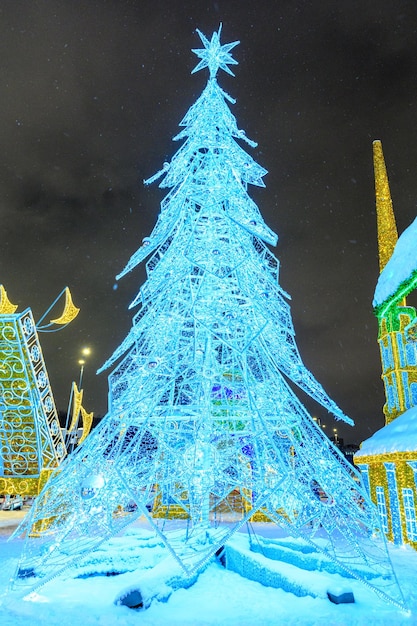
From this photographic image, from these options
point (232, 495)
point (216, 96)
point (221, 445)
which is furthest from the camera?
point (232, 495)

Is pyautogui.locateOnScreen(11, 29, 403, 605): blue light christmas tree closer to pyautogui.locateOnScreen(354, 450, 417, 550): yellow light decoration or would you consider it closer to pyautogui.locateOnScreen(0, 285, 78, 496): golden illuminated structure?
pyautogui.locateOnScreen(354, 450, 417, 550): yellow light decoration

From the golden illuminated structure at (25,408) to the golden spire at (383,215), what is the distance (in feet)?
44.9

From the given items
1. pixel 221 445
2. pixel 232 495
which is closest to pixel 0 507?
pixel 232 495

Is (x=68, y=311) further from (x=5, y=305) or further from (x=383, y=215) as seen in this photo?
(x=383, y=215)

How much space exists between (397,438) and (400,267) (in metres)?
6.15

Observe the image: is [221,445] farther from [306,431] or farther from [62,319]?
[306,431]

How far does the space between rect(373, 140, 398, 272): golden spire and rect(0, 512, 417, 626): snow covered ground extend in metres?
13.4

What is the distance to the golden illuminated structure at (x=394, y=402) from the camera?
14.9 metres

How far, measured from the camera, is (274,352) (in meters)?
11.7

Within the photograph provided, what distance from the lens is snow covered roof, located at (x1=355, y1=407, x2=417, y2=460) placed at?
47.8 ft

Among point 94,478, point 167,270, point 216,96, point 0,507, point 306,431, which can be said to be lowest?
point 0,507

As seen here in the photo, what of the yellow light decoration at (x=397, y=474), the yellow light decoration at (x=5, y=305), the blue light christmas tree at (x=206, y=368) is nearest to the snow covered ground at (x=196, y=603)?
the blue light christmas tree at (x=206, y=368)

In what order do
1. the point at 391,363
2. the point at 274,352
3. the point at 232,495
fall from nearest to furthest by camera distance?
1. the point at 274,352
2. the point at 391,363
3. the point at 232,495

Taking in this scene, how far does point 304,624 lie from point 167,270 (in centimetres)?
796
